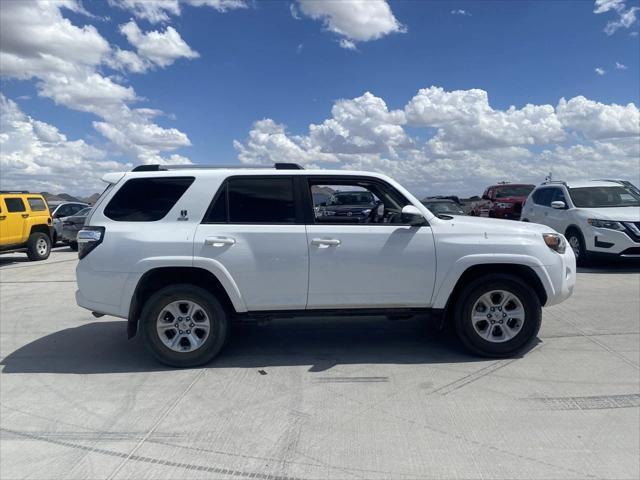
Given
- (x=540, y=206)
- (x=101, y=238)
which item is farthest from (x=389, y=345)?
(x=540, y=206)

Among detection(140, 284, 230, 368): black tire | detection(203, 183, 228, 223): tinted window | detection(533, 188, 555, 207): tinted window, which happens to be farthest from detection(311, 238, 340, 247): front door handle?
detection(533, 188, 555, 207): tinted window

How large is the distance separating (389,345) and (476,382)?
1204mm

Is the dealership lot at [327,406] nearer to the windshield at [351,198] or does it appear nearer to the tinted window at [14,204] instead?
the windshield at [351,198]

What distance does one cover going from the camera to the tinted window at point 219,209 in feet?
16.3

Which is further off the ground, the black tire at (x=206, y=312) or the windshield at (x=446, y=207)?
the windshield at (x=446, y=207)

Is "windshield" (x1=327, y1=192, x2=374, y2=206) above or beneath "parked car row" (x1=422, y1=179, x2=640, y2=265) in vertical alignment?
above

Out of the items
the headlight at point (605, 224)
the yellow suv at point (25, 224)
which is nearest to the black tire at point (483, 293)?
the headlight at point (605, 224)

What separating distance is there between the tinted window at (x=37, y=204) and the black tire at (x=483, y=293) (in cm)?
1334

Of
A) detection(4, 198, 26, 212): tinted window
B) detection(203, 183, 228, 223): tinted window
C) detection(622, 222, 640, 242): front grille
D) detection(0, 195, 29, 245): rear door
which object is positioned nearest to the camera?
detection(203, 183, 228, 223): tinted window

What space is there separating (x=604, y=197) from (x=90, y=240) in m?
10.3

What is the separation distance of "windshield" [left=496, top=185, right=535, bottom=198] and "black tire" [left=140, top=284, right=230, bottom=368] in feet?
58.3

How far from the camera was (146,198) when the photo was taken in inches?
198

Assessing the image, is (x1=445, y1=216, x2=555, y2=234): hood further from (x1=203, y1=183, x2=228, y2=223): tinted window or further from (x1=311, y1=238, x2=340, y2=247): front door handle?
(x1=203, y1=183, x2=228, y2=223): tinted window

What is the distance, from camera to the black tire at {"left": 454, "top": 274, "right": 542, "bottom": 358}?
4996mm
